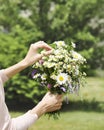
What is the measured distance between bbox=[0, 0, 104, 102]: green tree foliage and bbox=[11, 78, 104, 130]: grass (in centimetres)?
81

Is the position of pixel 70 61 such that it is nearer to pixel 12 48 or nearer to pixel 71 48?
pixel 71 48

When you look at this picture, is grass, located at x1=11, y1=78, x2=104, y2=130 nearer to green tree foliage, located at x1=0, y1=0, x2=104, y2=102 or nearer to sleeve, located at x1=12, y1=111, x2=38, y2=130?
green tree foliage, located at x1=0, y1=0, x2=104, y2=102

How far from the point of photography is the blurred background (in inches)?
378

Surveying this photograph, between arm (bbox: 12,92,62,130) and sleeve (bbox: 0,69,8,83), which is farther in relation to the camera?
sleeve (bbox: 0,69,8,83)

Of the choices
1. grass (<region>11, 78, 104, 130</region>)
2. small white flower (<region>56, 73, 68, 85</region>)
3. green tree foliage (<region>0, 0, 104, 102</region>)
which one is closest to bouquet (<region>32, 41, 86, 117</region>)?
small white flower (<region>56, 73, 68, 85</region>)

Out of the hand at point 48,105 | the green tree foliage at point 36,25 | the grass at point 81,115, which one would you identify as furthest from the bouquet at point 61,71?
the green tree foliage at point 36,25

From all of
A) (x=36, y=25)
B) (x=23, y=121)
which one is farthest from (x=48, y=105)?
(x=36, y=25)

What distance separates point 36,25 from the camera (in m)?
10.2

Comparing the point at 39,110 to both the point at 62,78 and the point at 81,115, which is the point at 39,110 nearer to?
the point at 62,78

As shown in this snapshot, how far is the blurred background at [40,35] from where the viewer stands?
959cm

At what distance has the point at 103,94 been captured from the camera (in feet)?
37.7

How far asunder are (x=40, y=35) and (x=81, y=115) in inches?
71.6

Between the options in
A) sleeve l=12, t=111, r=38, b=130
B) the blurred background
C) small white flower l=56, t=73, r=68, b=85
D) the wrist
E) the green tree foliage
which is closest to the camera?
sleeve l=12, t=111, r=38, b=130

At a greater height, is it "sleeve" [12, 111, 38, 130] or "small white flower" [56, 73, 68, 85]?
"small white flower" [56, 73, 68, 85]
